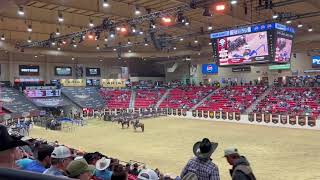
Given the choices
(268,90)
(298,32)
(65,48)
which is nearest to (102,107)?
(65,48)

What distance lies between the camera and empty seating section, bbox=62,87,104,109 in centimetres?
4559

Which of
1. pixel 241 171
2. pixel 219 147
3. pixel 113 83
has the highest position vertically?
pixel 113 83

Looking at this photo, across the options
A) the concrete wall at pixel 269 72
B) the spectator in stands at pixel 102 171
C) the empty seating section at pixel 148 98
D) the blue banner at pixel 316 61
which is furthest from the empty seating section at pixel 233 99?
the spectator in stands at pixel 102 171

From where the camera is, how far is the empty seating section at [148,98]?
149 ft

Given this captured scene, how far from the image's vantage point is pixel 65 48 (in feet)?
144

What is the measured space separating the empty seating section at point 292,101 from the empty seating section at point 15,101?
84.0ft

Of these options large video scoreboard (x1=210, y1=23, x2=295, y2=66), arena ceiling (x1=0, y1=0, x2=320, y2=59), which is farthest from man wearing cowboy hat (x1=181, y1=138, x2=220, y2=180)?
large video scoreboard (x1=210, y1=23, x2=295, y2=66)

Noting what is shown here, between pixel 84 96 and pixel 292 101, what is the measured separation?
2709 centimetres

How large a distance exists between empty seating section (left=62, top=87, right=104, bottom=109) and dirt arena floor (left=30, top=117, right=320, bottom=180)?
52.7 feet

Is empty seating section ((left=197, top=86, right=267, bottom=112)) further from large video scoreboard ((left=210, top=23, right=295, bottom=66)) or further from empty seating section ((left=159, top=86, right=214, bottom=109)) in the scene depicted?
large video scoreboard ((left=210, top=23, right=295, bottom=66))

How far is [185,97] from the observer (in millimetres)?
44469

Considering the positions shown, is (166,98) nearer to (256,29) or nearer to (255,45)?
(255,45)

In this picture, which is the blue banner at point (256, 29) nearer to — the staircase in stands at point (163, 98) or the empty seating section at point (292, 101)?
the empty seating section at point (292, 101)

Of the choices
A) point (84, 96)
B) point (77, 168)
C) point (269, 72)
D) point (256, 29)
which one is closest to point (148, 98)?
point (84, 96)
